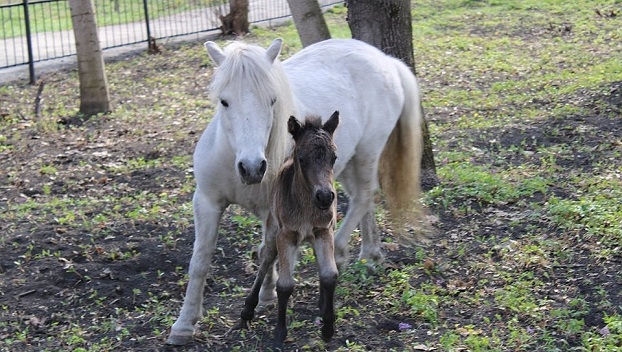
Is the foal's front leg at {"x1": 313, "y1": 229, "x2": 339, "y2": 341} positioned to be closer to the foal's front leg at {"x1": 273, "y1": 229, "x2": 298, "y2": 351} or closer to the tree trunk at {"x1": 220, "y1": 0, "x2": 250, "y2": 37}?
the foal's front leg at {"x1": 273, "y1": 229, "x2": 298, "y2": 351}

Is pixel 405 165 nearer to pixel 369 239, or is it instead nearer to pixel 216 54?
pixel 369 239

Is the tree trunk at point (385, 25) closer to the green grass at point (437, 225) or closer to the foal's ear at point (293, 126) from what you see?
the green grass at point (437, 225)

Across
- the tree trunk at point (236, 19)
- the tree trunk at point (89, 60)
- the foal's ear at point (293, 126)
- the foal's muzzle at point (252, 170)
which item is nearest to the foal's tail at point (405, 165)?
the foal's ear at point (293, 126)

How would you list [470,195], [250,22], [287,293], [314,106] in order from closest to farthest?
[287,293] < [314,106] < [470,195] < [250,22]

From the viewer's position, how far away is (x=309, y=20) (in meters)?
8.03

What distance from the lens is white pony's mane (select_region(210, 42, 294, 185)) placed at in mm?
4492

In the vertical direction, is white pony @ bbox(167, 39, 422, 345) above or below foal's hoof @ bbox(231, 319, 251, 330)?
above

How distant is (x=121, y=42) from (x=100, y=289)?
36.8 ft

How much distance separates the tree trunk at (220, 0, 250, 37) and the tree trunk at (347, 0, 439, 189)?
923 centimetres

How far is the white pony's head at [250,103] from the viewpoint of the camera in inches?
169

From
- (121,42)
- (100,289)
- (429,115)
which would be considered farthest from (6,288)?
(121,42)

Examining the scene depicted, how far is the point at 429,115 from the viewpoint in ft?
33.6

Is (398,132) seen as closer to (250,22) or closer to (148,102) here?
(148,102)

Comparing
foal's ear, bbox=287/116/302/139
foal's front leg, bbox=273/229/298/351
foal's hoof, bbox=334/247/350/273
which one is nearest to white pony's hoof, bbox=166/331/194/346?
foal's front leg, bbox=273/229/298/351
